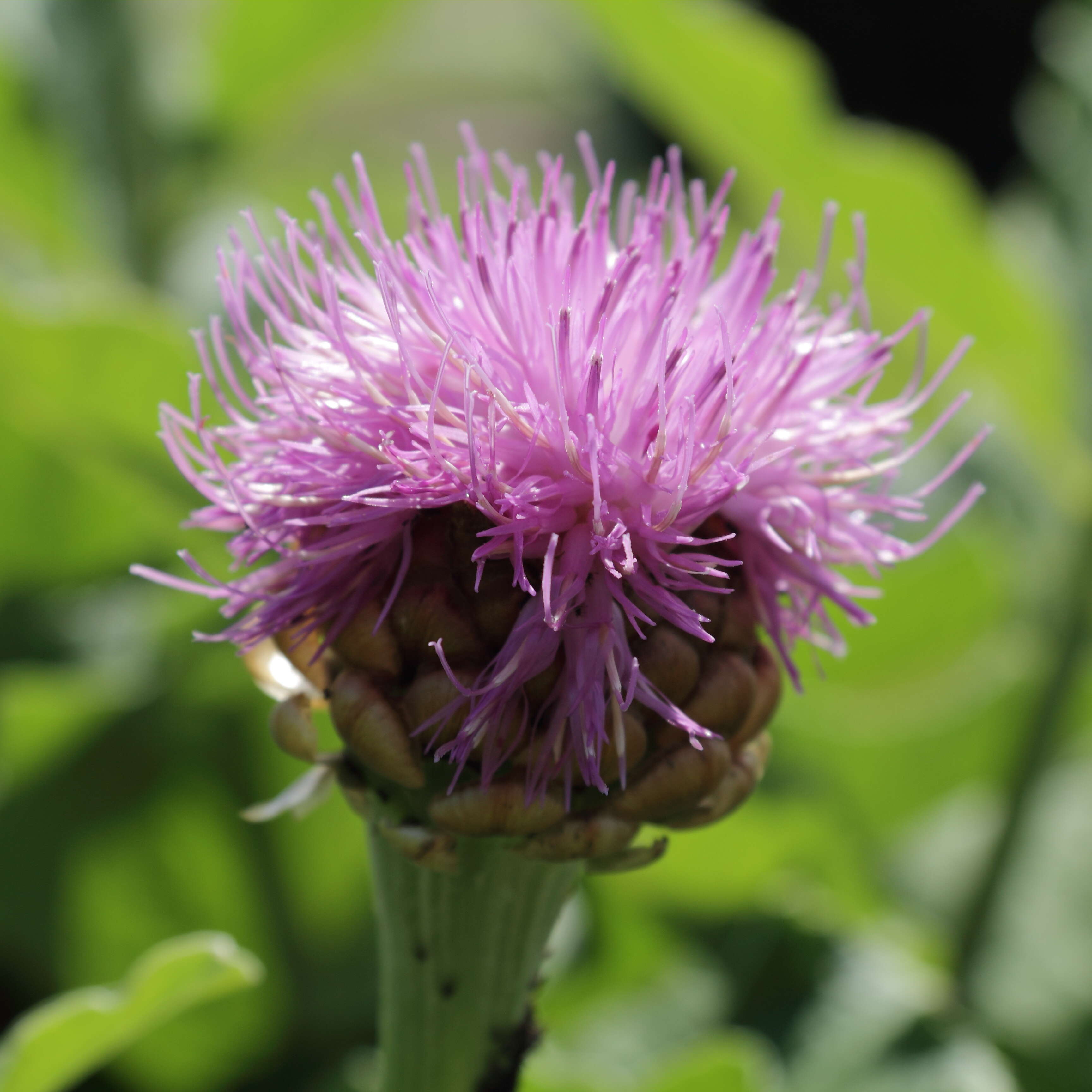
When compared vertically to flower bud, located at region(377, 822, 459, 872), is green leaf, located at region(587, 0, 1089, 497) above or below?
above

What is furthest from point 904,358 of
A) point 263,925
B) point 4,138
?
point 4,138

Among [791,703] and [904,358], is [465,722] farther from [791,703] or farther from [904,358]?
[904,358]

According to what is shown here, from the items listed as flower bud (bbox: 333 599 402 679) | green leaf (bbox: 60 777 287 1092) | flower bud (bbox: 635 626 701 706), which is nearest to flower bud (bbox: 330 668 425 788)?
flower bud (bbox: 333 599 402 679)

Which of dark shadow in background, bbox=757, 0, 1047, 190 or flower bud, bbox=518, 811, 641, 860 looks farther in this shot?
dark shadow in background, bbox=757, 0, 1047, 190

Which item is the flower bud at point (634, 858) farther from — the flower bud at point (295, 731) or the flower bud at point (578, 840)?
the flower bud at point (295, 731)

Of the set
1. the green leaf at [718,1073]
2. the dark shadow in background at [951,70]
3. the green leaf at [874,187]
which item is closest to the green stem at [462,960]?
the green leaf at [718,1073]

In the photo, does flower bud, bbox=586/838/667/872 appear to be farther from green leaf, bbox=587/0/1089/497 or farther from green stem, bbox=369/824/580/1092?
green leaf, bbox=587/0/1089/497

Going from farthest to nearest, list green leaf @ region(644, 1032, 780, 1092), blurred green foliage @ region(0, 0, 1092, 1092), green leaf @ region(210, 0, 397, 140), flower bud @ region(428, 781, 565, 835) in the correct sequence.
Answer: green leaf @ region(210, 0, 397, 140)
blurred green foliage @ region(0, 0, 1092, 1092)
green leaf @ region(644, 1032, 780, 1092)
flower bud @ region(428, 781, 565, 835)
